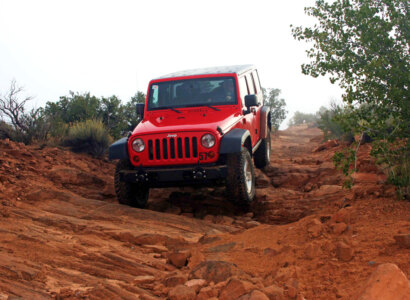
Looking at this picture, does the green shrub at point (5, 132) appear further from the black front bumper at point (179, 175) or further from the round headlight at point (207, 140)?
the round headlight at point (207, 140)

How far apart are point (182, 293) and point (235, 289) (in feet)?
1.27

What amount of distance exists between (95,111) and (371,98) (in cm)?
877

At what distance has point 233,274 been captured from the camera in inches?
137

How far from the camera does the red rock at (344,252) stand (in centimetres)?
355

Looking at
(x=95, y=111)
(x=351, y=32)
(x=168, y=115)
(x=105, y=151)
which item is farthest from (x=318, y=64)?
(x=95, y=111)

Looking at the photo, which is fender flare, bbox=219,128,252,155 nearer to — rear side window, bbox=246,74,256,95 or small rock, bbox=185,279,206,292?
rear side window, bbox=246,74,256,95

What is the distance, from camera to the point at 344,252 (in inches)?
140

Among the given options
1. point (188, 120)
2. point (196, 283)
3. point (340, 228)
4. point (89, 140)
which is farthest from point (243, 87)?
point (196, 283)

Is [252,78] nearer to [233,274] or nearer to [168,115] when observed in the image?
[168,115]

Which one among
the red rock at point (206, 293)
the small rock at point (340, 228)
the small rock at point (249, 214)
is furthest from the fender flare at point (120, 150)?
the red rock at point (206, 293)

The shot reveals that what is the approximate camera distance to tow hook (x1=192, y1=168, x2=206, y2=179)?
230 inches

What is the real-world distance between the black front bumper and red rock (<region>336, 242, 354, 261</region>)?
250 cm

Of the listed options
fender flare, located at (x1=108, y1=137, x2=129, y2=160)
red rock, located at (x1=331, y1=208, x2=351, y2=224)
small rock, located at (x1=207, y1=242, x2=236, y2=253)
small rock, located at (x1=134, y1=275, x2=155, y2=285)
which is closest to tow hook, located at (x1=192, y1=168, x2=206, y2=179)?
Result: fender flare, located at (x1=108, y1=137, x2=129, y2=160)

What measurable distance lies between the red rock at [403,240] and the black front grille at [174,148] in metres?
3.00
